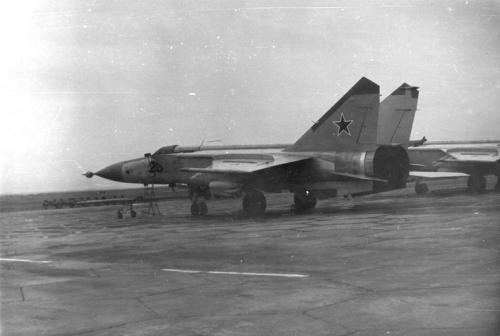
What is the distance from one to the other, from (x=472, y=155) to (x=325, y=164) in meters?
9.90

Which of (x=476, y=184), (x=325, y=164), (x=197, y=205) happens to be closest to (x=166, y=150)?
(x=197, y=205)

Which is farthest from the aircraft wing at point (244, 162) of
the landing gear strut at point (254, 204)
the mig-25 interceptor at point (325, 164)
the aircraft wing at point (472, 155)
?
the aircraft wing at point (472, 155)

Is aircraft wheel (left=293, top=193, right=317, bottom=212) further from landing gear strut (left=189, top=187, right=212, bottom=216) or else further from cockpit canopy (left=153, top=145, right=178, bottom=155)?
cockpit canopy (left=153, top=145, right=178, bottom=155)

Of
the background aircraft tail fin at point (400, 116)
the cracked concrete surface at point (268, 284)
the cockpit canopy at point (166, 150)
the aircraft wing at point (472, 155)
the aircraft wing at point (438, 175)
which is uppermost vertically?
the background aircraft tail fin at point (400, 116)

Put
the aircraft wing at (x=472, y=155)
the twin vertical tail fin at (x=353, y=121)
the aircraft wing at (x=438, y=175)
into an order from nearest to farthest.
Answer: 1. the twin vertical tail fin at (x=353, y=121)
2. the aircraft wing at (x=472, y=155)
3. the aircraft wing at (x=438, y=175)

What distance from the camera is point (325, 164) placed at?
58.9 feet

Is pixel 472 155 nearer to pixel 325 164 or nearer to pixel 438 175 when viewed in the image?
pixel 438 175

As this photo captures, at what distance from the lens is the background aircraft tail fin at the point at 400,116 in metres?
21.6

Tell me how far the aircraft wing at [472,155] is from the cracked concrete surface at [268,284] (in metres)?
11.7

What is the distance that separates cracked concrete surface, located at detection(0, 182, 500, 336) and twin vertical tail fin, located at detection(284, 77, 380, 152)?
17.7ft

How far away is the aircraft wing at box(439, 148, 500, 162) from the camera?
922 inches

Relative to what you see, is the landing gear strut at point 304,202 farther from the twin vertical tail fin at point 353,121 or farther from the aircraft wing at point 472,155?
the aircraft wing at point 472,155

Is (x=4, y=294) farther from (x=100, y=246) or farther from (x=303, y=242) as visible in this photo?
(x=303, y=242)

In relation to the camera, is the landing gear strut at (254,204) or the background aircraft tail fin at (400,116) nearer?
the landing gear strut at (254,204)
